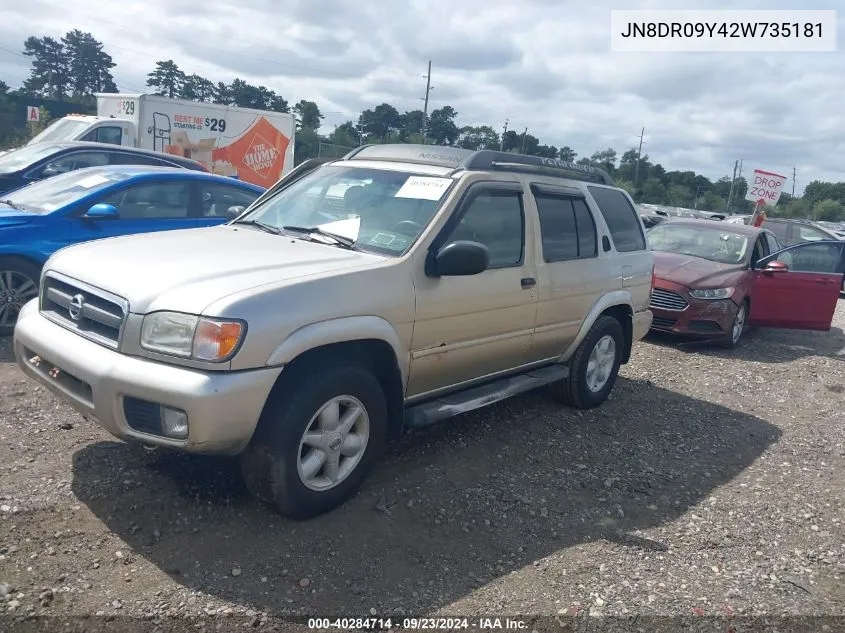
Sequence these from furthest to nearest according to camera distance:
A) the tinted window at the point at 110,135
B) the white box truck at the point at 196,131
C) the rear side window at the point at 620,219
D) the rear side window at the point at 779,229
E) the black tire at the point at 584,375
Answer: the rear side window at the point at 779,229 → the white box truck at the point at 196,131 → the tinted window at the point at 110,135 → the rear side window at the point at 620,219 → the black tire at the point at 584,375

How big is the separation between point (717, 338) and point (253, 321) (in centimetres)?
719

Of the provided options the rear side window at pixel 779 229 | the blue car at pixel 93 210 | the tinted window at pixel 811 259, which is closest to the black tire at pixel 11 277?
the blue car at pixel 93 210

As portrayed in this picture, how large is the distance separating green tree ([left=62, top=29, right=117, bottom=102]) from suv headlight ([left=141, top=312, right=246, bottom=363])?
6587 cm

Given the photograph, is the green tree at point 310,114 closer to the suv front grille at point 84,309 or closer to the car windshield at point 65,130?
the car windshield at point 65,130

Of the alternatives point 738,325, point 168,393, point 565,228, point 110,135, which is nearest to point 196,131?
point 110,135

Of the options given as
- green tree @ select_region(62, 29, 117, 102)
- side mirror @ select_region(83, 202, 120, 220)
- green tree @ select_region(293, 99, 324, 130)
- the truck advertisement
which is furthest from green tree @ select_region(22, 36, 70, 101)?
side mirror @ select_region(83, 202, 120, 220)

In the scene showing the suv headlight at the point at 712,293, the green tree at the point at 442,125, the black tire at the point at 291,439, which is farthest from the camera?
the green tree at the point at 442,125

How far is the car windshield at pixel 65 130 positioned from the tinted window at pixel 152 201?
8.34 meters

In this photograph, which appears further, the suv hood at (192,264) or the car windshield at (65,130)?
the car windshield at (65,130)

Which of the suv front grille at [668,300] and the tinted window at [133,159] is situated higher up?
the tinted window at [133,159]

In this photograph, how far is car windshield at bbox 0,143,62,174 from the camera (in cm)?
988

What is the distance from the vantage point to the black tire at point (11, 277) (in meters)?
→ 6.14

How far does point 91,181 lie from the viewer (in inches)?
274

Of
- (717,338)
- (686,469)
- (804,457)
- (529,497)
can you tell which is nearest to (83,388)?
(529,497)
